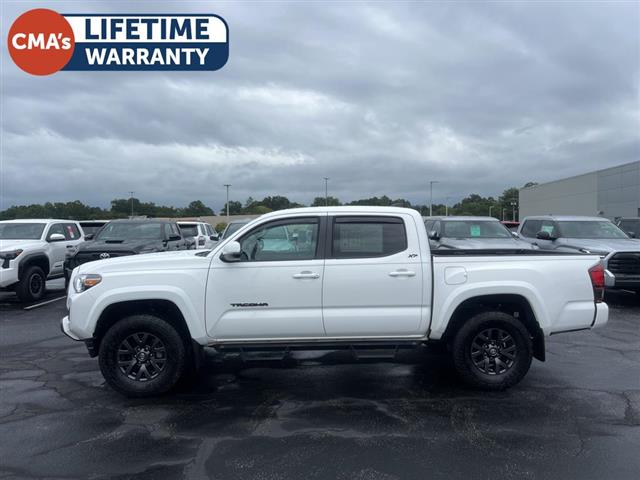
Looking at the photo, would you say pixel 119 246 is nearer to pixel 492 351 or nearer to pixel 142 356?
pixel 142 356

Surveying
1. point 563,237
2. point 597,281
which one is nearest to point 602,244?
point 563,237

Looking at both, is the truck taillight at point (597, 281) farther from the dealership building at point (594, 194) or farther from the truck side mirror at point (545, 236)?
the dealership building at point (594, 194)

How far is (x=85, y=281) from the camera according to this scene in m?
5.36

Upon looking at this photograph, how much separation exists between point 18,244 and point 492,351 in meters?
10.7

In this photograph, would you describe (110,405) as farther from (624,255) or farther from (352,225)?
(624,255)

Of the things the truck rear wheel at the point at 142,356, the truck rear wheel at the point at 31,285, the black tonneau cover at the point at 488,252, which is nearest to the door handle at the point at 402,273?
the black tonneau cover at the point at 488,252

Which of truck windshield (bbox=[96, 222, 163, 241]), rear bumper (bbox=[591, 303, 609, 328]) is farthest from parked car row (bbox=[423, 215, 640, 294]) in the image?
truck windshield (bbox=[96, 222, 163, 241])

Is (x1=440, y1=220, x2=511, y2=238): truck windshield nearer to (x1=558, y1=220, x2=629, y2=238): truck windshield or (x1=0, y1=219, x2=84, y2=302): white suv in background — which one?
(x1=558, y1=220, x2=629, y2=238): truck windshield

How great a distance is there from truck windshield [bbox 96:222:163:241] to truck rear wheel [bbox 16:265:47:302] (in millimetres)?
1579

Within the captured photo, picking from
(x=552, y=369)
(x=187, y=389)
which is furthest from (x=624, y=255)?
(x=187, y=389)

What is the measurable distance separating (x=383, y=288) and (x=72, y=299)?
3.19 meters

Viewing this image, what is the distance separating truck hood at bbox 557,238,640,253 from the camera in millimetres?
10719

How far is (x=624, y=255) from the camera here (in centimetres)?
1054

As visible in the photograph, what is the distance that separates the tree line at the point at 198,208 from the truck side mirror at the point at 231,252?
12.0 meters
